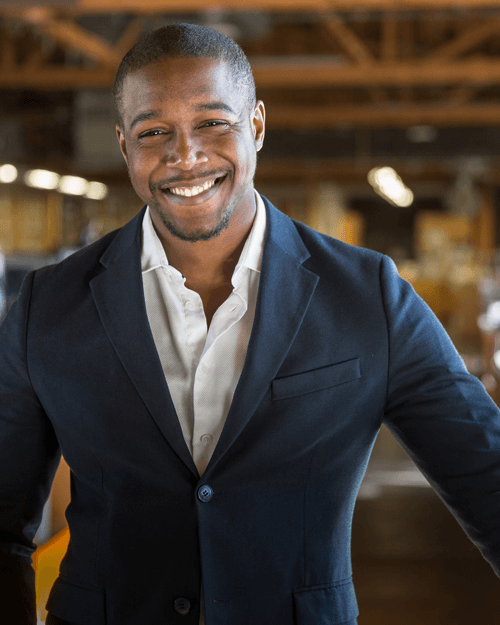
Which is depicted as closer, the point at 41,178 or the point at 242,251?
the point at 242,251

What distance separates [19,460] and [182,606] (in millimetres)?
317

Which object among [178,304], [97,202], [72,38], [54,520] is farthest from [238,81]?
[97,202]

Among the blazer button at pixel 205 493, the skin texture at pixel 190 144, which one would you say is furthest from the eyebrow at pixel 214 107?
the blazer button at pixel 205 493

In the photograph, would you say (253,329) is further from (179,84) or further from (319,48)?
(319,48)

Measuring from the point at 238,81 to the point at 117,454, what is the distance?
56 centimetres

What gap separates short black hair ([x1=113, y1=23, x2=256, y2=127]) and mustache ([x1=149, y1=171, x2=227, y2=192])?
137 millimetres

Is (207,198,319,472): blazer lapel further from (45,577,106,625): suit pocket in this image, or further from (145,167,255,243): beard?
(45,577,106,625): suit pocket

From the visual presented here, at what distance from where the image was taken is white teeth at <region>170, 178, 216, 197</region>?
1045 millimetres

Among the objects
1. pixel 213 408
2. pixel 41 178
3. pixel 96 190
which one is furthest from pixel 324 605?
pixel 96 190

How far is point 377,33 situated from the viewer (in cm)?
932

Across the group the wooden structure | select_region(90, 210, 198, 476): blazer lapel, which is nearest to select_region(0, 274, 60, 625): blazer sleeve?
select_region(90, 210, 198, 476): blazer lapel

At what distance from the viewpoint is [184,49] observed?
1029 mm

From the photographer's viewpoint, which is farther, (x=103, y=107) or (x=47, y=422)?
(x=103, y=107)

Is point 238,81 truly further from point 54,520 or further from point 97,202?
point 97,202
